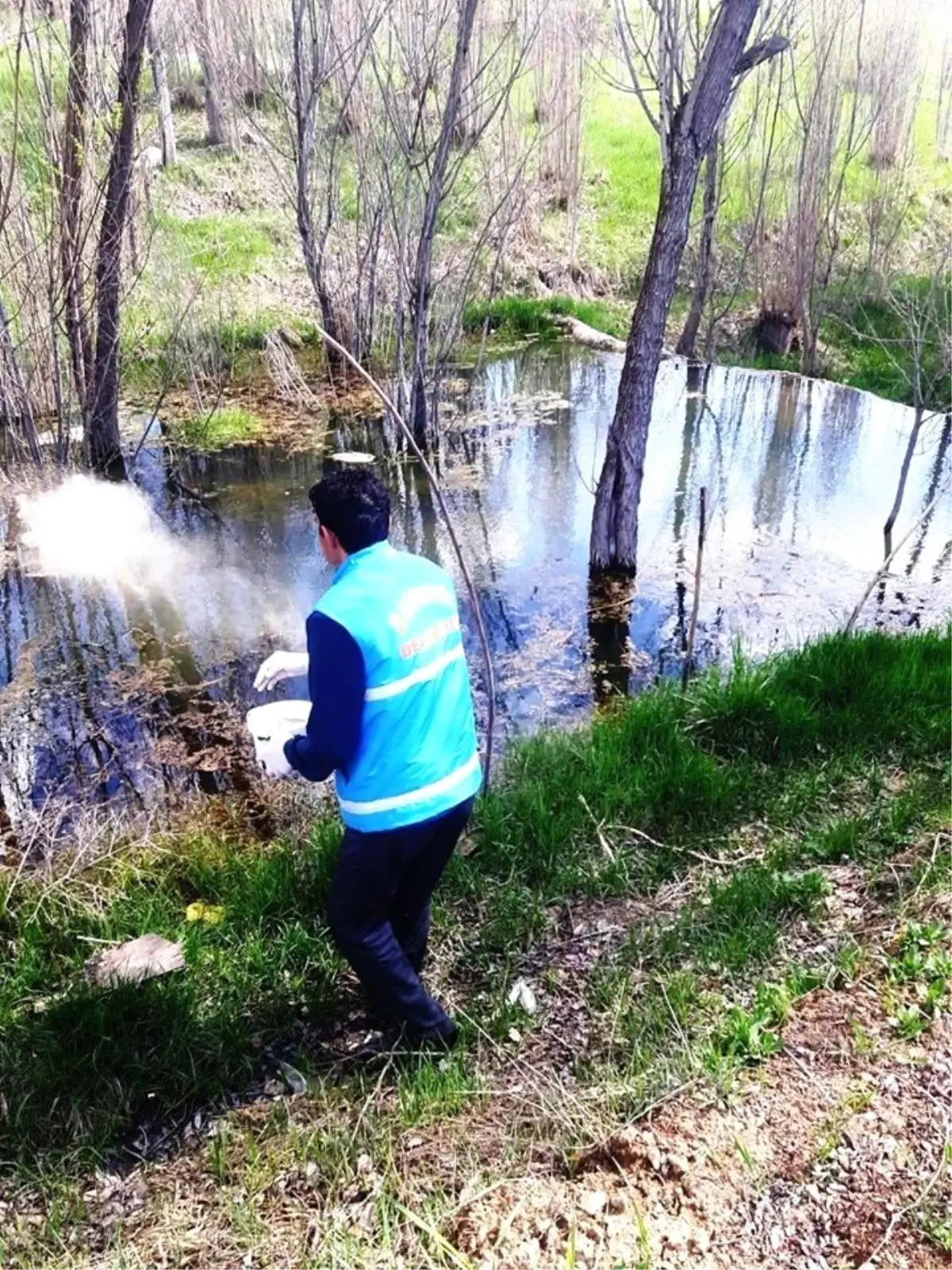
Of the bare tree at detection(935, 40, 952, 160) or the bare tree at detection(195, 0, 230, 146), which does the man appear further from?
the bare tree at detection(935, 40, 952, 160)

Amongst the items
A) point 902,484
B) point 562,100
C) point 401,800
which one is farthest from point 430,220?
point 562,100

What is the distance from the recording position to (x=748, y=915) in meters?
3.38

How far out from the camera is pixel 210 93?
17125 mm

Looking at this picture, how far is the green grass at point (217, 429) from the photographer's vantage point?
10.5 m

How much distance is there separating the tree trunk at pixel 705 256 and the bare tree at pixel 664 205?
495 centimetres

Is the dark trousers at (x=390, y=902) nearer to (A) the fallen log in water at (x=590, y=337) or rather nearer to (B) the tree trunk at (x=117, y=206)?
(B) the tree trunk at (x=117, y=206)

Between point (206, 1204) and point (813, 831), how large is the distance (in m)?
2.70

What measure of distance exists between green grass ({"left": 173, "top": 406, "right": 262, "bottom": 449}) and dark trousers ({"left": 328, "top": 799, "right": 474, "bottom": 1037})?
847 cm

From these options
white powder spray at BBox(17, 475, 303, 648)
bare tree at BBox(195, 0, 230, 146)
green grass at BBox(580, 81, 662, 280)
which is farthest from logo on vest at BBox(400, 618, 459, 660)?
green grass at BBox(580, 81, 662, 280)

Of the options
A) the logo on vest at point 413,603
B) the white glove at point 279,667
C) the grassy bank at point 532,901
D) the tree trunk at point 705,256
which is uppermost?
the tree trunk at point 705,256

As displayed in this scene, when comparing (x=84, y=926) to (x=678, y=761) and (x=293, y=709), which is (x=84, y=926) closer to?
(x=293, y=709)

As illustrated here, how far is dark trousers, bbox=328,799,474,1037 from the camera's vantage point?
8.71 feet

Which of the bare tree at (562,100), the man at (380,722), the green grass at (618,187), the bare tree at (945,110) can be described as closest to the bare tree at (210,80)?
the bare tree at (562,100)

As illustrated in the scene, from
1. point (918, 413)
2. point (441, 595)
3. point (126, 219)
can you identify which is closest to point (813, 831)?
point (441, 595)
